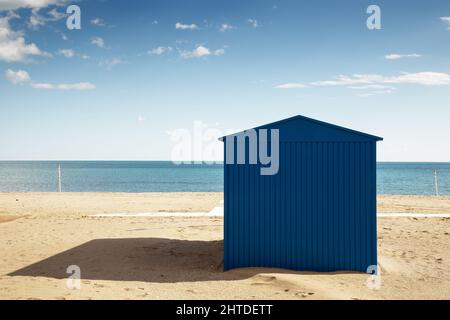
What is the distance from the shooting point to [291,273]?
9.02 meters

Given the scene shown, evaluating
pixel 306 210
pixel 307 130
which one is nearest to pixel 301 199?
pixel 306 210

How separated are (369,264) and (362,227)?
32.9 inches

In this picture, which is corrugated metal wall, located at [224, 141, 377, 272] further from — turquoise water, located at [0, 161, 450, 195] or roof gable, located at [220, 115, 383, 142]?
turquoise water, located at [0, 161, 450, 195]

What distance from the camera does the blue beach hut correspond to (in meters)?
9.20

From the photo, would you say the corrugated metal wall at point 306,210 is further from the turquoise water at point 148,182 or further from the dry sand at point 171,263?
the turquoise water at point 148,182

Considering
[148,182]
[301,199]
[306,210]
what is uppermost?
[301,199]

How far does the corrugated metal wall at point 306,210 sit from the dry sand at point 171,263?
453mm

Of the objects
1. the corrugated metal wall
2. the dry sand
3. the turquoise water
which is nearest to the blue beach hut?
the corrugated metal wall

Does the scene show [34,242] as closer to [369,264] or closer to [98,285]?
[98,285]

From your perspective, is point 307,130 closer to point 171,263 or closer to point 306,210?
point 306,210

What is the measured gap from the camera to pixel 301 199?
30.6 ft

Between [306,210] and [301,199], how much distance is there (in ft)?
0.88

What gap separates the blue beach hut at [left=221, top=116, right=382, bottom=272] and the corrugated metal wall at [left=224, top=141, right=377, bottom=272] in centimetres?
2
